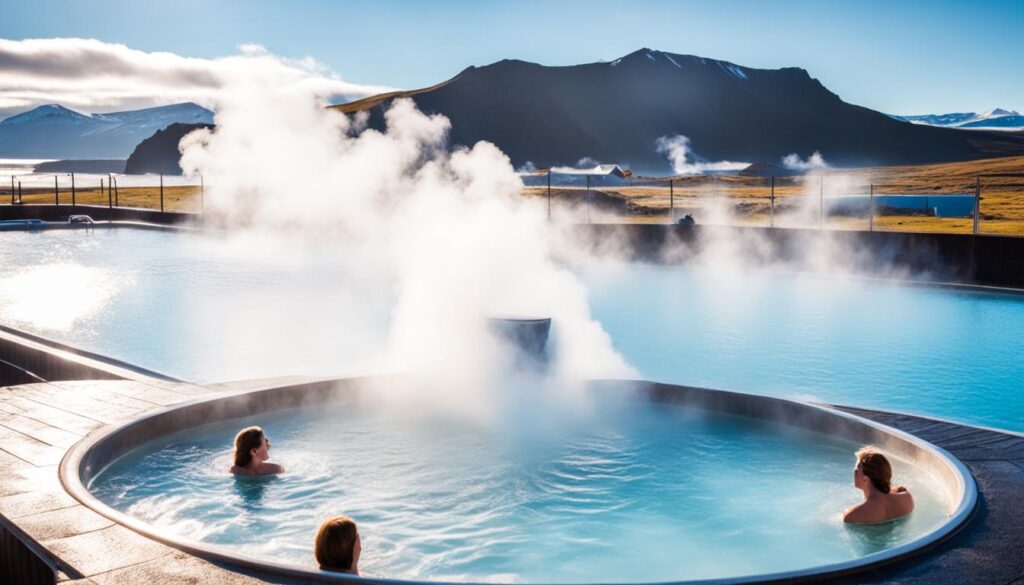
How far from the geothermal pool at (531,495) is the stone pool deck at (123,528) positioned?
0.33 m

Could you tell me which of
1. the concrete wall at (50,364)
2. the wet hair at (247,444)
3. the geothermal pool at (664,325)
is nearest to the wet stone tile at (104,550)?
the wet hair at (247,444)

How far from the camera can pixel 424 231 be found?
59.8 ft

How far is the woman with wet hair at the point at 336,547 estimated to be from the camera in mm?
3828

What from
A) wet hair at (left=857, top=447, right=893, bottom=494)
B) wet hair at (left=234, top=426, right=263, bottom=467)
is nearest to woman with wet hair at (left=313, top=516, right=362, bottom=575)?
wet hair at (left=234, top=426, right=263, bottom=467)

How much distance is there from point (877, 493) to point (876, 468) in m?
0.17

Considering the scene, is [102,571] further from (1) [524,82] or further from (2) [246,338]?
(1) [524,82]

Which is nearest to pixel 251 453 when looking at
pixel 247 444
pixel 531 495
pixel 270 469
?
pixel 247 444

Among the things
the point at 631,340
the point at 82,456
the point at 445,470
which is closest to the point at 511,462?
the point at 445,470

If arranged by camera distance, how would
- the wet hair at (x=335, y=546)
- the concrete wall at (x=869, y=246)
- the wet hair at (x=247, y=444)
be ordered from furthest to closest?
the concrete wall at (x=869, y=246) < the wet hair at (x=247, y=444) < the wet hair at (x=335, y=546)

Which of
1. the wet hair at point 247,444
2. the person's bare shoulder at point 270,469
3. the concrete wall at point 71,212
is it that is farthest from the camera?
the concrete wall at point 71,212

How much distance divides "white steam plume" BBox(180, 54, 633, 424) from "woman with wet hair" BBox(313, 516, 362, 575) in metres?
4.00

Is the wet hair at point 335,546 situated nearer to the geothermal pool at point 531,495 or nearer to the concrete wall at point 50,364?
the geothermal pool at point 531,495

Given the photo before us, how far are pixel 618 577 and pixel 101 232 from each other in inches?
1041

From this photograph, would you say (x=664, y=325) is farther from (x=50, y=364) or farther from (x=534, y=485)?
(x=50, y=364)
